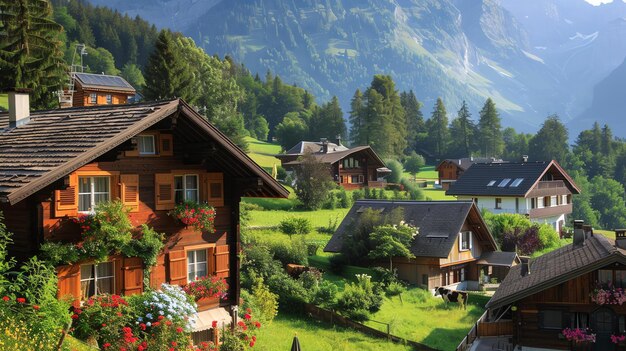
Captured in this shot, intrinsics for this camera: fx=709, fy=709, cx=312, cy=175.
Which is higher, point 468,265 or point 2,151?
point 2,151

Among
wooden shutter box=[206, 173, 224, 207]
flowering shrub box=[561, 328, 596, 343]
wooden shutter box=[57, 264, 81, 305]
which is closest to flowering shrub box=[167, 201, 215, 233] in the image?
wooden shutter box=[206, 173, 224, 207]

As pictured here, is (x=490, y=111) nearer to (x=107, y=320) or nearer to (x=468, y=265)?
(x=468, y=265)

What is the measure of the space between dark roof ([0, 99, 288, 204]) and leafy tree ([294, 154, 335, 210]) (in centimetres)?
3693

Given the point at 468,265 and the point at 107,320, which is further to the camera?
the point at 468,265

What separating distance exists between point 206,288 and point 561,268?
50.6 feet

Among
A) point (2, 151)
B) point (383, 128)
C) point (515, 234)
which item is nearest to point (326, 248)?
point (515, 234)

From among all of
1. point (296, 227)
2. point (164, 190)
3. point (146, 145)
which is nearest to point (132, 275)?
point (164, 190)

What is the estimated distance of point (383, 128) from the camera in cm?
10112

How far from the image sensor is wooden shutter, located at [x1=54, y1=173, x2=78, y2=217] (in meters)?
18.7

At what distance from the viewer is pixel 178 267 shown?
857 inches

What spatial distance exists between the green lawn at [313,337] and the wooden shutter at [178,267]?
520 centimetres

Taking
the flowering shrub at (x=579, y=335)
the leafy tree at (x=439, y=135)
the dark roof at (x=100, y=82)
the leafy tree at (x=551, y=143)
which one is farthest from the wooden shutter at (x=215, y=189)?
the leafy tree at (x=439, y=135)

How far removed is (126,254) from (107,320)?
213 centimetres

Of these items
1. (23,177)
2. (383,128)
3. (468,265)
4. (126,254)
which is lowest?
(468,265)
